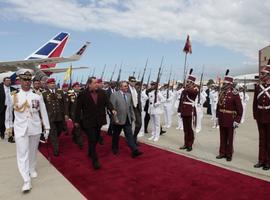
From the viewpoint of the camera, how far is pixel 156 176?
540 centimetres

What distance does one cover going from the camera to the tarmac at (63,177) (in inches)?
187

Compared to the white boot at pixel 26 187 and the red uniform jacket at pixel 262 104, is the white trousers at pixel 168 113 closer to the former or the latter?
the red uniform jacket at pixel 262 104

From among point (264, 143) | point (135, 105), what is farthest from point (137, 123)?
point (264, 143)

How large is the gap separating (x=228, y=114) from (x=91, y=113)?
2.71m

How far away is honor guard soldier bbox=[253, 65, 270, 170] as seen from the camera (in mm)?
5875

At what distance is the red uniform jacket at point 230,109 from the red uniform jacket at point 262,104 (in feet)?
1.40

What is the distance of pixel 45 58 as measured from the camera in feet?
68.9

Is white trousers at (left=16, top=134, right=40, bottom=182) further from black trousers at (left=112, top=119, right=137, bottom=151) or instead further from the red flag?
the red flag

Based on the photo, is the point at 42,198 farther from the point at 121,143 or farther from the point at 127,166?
the point at 121,143

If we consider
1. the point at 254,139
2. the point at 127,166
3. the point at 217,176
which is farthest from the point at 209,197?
the point at 254,139

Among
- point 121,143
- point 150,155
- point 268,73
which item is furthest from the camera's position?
point 121,143

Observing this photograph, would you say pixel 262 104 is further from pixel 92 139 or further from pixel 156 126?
pixel 156 126

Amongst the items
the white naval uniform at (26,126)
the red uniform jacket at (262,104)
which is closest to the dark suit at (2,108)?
the white naval uniform at (26,126)

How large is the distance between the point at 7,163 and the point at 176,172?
3352 mm
